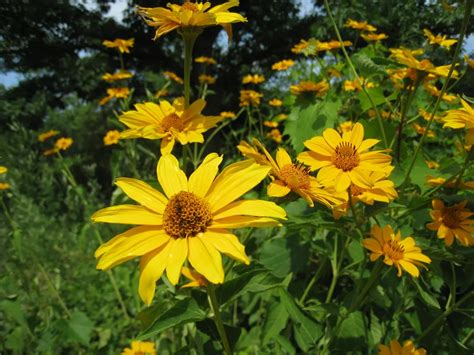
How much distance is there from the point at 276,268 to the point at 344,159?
24.8 inches

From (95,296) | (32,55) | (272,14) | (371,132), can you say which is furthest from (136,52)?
(371,132)

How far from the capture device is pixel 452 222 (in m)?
1.08

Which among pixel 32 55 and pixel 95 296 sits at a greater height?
pixel 32 55

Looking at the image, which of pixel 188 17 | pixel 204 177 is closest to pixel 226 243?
pixel 204 177

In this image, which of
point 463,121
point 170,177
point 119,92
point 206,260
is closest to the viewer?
point 206,260

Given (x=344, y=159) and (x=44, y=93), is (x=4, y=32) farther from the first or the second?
(x=344, y=159)

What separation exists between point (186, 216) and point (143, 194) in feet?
0.49

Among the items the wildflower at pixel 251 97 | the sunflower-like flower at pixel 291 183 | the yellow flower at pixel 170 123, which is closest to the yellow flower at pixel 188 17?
the yellow flower at pixel 170 123

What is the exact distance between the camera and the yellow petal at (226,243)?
0.68m

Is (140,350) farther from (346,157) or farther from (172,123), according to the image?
(346,157)

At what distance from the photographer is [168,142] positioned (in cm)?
109

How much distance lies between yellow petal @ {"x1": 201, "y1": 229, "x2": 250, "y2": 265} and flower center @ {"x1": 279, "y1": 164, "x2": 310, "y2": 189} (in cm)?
24

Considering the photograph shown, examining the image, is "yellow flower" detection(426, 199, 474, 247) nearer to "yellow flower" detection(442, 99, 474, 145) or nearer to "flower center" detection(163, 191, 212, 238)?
"yellow flower" detection(442, 99, 474, 145)

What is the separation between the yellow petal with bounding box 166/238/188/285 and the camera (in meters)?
0.68
